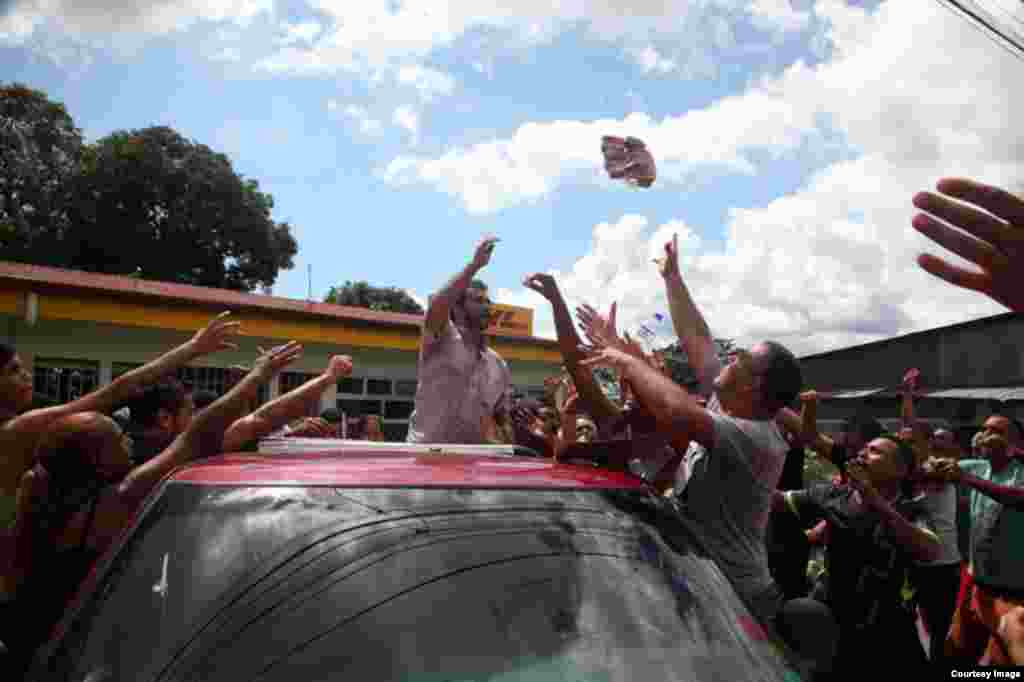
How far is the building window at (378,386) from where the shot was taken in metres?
18.3

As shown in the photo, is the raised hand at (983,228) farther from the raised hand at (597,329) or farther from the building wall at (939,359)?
the building wall at (939,359)

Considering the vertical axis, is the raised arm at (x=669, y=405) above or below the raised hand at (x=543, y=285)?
below

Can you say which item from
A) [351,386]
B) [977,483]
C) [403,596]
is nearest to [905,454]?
[977,483]

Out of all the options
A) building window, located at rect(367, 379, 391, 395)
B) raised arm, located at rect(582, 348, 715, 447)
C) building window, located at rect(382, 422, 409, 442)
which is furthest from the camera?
building window, located at rect(367, 379, 391, 395)

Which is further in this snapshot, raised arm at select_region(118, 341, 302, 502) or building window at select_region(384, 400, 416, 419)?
building window at select_region(384, 400, 416, 419)

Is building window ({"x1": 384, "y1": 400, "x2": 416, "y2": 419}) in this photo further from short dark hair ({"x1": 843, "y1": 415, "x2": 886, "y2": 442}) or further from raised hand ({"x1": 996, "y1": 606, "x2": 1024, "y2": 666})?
raised hand ({"x1": 996, "y1": 606, "x2": 1024, "y2": 666})

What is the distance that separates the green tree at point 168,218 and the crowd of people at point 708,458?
79.6 feet

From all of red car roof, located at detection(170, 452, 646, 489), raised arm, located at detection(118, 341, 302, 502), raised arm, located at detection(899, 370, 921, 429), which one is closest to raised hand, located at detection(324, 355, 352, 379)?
raised arm, located at detection(118, 341, 302, 502)

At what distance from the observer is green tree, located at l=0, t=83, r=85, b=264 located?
80.6ft

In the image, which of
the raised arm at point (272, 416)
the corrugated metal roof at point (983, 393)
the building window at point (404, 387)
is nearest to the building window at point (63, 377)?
the building window at point (404, 387)

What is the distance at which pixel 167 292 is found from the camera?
16109mm

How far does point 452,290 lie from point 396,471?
6.43 ft

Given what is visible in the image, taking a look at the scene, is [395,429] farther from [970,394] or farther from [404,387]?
[970,394]

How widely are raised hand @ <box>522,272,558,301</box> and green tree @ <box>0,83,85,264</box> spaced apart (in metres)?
24.5
